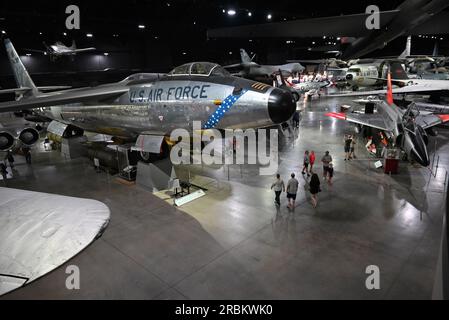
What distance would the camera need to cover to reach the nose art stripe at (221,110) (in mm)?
8430

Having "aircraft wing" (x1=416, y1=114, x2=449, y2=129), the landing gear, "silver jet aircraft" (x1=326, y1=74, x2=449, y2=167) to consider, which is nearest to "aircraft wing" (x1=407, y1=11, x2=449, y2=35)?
"silver jet aircraft" (x1=326, y1=74, x2=449, y2=167)

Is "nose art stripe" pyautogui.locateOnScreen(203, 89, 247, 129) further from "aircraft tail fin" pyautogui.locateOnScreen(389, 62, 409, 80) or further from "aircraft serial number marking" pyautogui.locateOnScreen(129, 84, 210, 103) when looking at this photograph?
"aircraft tail fin" pyautogui.locateOnScreen(389, 62, 409, 80)

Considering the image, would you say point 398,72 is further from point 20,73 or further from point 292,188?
point 20,73

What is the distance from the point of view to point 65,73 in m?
28.8

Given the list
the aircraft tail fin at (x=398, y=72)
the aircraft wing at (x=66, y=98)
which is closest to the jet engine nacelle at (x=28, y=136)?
the aircraft wing at (x=66, y=98)

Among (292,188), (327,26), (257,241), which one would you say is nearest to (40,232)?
(257,241)

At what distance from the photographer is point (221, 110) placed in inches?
342

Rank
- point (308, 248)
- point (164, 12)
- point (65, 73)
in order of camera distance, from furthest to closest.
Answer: point (65, 73) → point (164, 12) → point (308, 248)

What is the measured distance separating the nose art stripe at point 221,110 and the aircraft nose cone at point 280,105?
937mm

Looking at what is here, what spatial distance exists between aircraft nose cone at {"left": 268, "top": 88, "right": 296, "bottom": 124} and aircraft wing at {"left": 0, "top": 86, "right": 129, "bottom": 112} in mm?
6048

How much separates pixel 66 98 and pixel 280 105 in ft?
26.1
